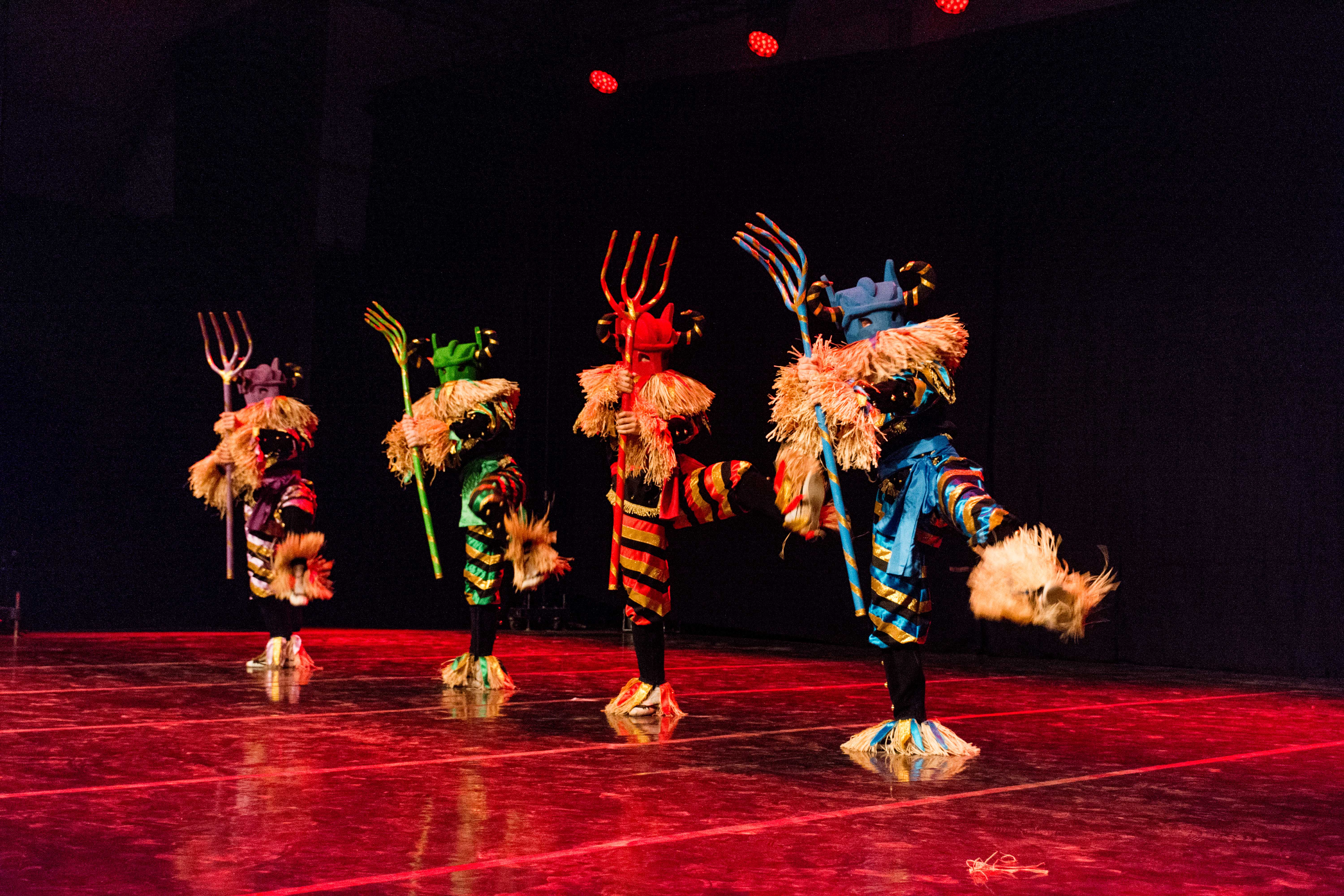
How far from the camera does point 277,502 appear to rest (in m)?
6.04

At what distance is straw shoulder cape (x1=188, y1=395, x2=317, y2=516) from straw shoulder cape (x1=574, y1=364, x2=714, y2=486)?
182 cm

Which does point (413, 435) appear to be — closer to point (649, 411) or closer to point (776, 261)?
point (649, 411)

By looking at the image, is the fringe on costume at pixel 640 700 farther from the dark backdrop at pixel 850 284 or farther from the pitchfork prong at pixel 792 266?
the pitchfork prong at pixel 792 266

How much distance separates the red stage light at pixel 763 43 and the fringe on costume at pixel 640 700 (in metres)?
4.63

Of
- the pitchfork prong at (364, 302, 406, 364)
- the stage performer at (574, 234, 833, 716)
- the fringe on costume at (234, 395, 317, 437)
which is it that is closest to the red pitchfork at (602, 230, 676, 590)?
the stage performer at (574, 234, 833, 716)

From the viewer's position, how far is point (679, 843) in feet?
8.84

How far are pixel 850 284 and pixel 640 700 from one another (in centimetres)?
412

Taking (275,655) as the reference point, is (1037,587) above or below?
above

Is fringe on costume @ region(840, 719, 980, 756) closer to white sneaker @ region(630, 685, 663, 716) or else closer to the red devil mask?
white sneaker @ region(630, 685, 663, 716)

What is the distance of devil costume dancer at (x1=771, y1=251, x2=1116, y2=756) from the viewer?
3816 millimetres

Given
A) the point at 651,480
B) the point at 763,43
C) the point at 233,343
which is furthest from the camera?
the point at 233,343

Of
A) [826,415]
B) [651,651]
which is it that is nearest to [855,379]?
[826,415]

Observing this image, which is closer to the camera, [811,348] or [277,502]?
[811,348]

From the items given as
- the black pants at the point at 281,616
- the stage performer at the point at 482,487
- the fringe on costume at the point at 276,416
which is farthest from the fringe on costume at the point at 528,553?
the fringe on costume at the point at 276,416
